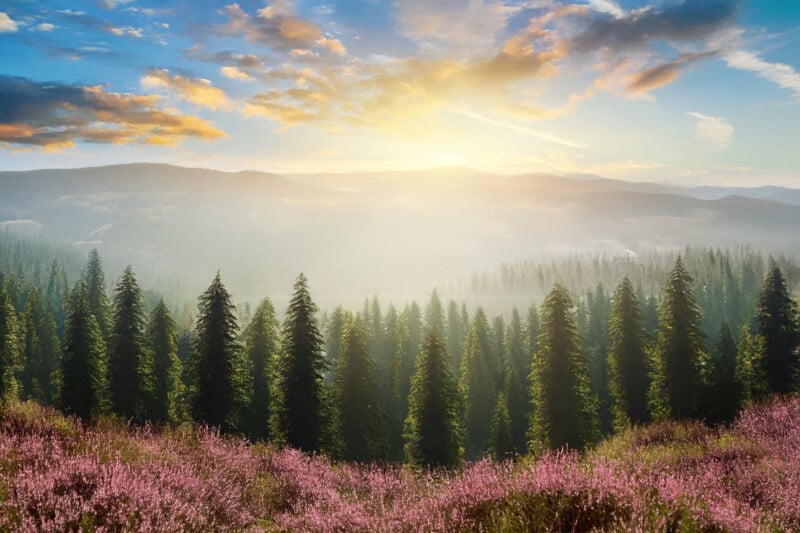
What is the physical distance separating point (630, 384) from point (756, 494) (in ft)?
117

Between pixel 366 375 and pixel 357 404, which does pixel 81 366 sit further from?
pixel 366 375

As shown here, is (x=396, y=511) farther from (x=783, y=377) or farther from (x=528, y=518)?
(x=783, y=377)

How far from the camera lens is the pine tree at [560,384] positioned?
109 ft

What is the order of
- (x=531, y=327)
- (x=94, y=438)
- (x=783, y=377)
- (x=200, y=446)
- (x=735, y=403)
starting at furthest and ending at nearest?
(x=531, y=327)
(x=783, y=377)
(x=735, y=403)
(x=200, y=446)
(x=94, y=438)

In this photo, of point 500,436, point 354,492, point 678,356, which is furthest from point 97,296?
point 354,492

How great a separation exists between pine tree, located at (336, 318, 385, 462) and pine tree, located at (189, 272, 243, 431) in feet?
24.9

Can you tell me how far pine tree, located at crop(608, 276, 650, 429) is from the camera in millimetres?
40219

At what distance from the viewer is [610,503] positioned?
20.2ft

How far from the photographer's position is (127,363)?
37469mm

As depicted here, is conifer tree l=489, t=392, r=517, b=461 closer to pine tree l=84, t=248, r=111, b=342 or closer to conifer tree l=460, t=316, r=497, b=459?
conifer tree l=460, t=316, r=497, b=459

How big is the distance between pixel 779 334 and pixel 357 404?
104 ft

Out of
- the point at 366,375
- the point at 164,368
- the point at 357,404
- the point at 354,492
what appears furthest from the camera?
the point at 164,368

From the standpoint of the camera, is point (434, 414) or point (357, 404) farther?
point (357, 404)

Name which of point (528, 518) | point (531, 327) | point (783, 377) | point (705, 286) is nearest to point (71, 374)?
point (528, 518)
